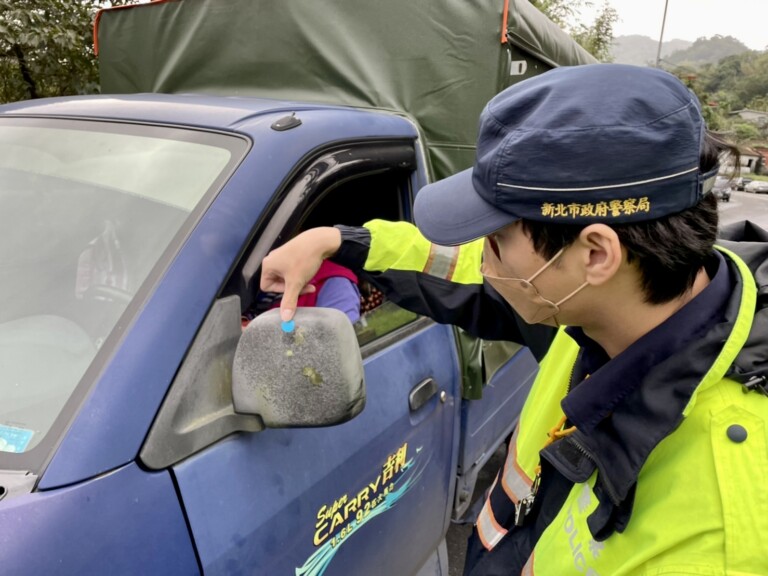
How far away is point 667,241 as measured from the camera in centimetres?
94

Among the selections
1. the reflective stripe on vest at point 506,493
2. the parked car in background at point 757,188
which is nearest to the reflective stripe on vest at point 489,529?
the reflective stripe on vest at point 506,493

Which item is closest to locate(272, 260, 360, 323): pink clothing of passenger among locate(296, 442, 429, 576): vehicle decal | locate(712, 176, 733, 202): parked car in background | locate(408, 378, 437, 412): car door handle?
locate(408, 378, 437, 412): car door handle

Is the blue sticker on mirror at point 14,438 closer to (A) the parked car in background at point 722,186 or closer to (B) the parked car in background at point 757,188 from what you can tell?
→ (A) the parked car in background at point 722,186

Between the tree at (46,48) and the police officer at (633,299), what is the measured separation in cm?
582

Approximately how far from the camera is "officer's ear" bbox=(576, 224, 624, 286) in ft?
3.05

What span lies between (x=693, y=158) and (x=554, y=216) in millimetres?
235

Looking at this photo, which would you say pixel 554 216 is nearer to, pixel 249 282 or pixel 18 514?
pixel 249 282

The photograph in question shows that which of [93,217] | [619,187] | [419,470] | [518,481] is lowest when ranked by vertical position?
[419,470]

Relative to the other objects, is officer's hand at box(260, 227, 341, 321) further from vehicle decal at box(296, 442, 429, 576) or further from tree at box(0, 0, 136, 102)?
tree at box(0, 0, 136, 102)

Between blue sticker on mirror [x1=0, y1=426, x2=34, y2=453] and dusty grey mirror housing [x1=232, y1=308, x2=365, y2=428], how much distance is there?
37 cm

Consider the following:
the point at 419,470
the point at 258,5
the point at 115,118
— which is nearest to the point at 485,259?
the point at 419,470

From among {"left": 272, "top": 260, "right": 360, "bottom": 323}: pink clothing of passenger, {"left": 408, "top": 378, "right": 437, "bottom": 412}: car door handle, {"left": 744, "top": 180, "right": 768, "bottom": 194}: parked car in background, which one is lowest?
{"left": 744, "top": 180, "right": 768, "bottom": 194}: parked car in background

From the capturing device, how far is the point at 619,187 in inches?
35.8

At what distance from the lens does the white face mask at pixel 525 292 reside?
3.47 feet
